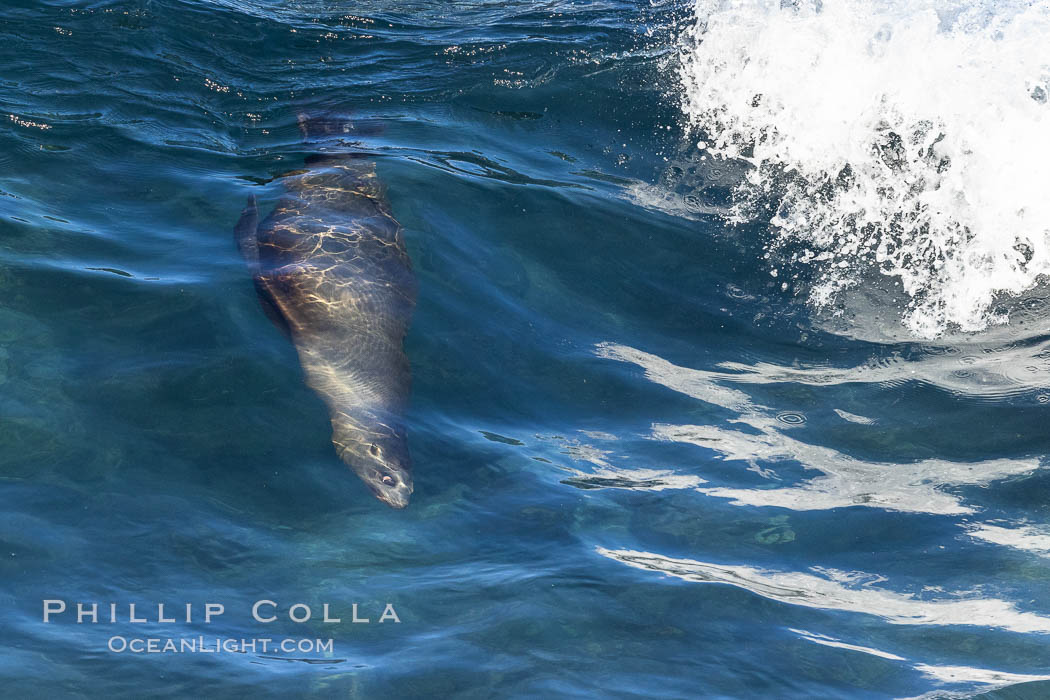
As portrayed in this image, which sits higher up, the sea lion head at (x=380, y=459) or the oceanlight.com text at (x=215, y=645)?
the sea lion head at (x=380, y=459)

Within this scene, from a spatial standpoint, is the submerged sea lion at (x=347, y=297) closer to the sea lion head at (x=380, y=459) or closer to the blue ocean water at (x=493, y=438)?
the sea lion head at (x=380, y=459)

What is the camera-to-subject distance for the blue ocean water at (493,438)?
4.74m

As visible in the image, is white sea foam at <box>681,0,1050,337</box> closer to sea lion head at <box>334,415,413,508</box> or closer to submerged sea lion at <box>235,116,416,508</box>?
submerged sea lion at <box>235,116,416,508</box>

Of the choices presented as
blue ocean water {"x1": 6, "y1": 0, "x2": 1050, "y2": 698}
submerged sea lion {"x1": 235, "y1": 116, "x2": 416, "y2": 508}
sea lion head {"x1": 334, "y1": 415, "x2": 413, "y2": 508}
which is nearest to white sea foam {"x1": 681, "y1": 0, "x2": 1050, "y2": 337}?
blue ocean water {"x1": 6, "y1": 0, "x2": 1050, "y2": 698}

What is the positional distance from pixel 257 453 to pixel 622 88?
6.01 m

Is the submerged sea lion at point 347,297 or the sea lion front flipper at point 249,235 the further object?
the sea lion front flipper at point 249,235

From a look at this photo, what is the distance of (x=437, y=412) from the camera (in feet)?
20.7

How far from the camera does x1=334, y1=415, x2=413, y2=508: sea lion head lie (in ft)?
18.5

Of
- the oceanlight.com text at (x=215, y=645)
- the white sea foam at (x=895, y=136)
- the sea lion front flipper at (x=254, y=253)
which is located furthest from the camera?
the white sea foam at (x=895, y=136)

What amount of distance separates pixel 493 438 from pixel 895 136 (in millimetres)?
5088

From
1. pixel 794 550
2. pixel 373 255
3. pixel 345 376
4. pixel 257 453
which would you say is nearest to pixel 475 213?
pixel 373 255

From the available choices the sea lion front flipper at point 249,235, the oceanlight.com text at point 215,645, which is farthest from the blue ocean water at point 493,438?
the sea lion front flipper at point 249,235

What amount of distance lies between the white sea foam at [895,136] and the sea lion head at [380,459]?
358cm

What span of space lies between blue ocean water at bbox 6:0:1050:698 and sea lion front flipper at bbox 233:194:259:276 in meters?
0.15
